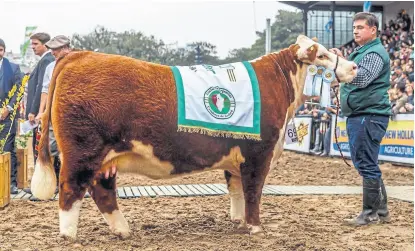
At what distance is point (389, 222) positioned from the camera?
5.61 metres

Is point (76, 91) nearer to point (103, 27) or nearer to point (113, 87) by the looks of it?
point (113, 87)

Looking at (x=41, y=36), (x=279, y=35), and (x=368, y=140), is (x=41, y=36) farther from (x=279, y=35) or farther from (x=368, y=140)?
(x=279, y=35)

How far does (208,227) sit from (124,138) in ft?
4.69

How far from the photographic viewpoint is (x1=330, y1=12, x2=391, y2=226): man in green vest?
545 centimetres

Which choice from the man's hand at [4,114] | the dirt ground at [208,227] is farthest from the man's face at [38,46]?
the dirt ground at [208,227]

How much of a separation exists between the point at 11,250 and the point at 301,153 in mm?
12740

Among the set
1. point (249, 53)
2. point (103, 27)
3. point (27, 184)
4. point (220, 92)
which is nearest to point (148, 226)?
point (220, 92)

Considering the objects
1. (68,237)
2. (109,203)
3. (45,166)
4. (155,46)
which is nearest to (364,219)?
(109,203)

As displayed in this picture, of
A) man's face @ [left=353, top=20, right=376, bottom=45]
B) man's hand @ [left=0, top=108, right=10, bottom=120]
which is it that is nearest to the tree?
man's hand @ [left=0, top=108, right=10, bottom=120]

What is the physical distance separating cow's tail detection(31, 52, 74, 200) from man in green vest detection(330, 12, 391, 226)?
2.79m

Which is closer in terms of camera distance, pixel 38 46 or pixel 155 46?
pixel 38 46

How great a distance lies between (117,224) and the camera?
468 centimetres

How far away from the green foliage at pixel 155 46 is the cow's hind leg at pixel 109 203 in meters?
53.7

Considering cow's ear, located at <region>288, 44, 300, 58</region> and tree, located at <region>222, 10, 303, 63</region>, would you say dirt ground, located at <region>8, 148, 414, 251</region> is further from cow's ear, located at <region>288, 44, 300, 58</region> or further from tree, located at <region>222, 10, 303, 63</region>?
tree, located at <region>222, 10, 303, 63</region>
